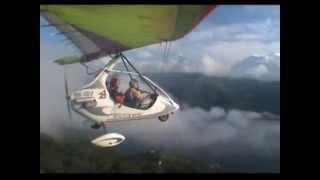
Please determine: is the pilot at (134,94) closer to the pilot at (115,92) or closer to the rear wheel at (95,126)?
the pilot at (115,92)

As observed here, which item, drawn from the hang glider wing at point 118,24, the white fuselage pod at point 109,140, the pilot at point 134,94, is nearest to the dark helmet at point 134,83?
the pilot at point 134,94

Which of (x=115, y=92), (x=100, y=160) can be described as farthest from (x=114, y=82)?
(x=100, y=160)

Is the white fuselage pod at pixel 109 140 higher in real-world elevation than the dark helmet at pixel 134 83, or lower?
lower

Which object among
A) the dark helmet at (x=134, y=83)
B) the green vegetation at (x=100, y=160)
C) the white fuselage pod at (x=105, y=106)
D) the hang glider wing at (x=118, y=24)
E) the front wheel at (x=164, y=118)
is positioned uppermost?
the hang glider wing at (x=118, y=24)

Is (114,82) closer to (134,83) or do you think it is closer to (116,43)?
(134,83)

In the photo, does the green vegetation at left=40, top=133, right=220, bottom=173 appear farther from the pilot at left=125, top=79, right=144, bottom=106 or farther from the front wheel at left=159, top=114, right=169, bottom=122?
the pilot at left=125, top=79, right=144, bottom=106

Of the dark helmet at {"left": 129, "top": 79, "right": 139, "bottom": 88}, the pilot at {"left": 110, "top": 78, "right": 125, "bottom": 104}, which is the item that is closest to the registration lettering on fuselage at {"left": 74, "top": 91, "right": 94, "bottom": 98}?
the pilot at {"left": 110, "top": 78, "right": 125, "bottom": 104}
